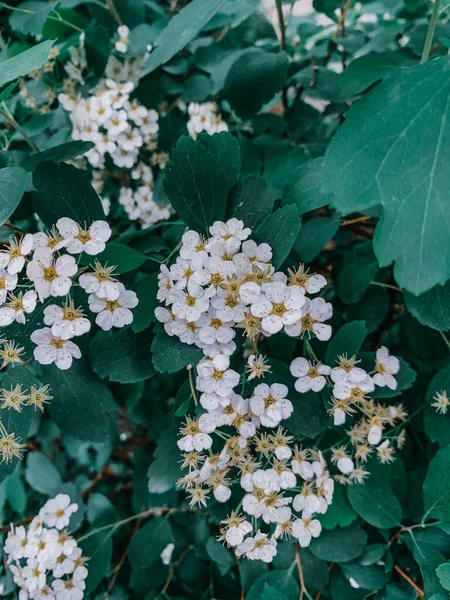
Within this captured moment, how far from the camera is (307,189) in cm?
84

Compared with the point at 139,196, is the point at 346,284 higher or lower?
lower

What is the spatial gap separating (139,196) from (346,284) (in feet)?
1.57

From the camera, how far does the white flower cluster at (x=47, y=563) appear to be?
0.92 meters

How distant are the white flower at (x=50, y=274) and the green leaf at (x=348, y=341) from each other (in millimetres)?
421

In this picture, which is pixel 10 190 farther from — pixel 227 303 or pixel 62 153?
pixel 227 303

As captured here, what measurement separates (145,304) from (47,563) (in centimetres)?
50

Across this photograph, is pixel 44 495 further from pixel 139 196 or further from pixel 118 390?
pixel 139 196

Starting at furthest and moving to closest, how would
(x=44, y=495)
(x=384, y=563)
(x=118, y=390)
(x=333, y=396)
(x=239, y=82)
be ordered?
(x=44, y=495) → (x=118, y=390) → (x=239, y=82) → (x=384, y=563) → (x=333, y=396)

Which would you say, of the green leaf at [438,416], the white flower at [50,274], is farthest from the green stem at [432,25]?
the white flower at [50,274]

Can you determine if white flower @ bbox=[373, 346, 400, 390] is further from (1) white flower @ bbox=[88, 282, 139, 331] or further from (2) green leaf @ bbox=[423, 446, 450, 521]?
(1) white flower @ bbox=[88, 282, 139, 331]

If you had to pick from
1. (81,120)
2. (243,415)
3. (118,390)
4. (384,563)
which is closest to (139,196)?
(81,120)

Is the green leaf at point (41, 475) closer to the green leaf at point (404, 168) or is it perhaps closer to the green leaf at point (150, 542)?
the green leaf at point (150, 542)

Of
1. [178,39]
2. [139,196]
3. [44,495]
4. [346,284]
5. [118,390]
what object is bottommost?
[44,495]

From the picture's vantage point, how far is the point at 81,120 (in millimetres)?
1069
